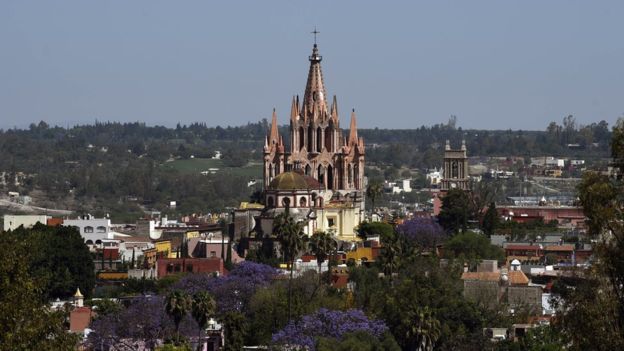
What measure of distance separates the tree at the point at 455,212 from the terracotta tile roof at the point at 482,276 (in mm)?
31287

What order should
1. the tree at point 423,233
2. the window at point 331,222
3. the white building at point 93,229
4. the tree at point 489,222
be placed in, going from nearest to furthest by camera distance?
the tree at point 423,233 → the window at point 331,222 → the tree at point 489,222 → the white building at point 93,229

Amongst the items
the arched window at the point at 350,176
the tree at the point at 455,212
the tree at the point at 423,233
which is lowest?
the tree at the point at 423,233

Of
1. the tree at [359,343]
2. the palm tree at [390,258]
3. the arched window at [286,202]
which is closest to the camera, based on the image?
the tree at [359,343]

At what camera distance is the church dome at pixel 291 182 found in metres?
116

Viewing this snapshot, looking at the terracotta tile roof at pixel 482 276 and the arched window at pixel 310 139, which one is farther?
the arched window at pixel 310 139

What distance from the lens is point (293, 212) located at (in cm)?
11612

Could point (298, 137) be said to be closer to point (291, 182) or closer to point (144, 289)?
point (291, 182)

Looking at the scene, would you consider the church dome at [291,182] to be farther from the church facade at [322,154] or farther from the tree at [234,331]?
the tree at [234,331]

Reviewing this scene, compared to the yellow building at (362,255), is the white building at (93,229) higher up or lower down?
higher up

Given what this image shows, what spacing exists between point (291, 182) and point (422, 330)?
46660 millimetres

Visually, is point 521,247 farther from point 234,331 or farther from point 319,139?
point 234,331

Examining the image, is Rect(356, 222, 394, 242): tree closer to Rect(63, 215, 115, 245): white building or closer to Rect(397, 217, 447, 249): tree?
Rect(397, 217, 447, 249): tree

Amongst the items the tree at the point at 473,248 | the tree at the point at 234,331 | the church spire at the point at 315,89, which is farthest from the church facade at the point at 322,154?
the tree at the point at 234,331

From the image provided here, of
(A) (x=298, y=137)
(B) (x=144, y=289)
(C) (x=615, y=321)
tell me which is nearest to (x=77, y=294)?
(B) (x=144, y=289)
